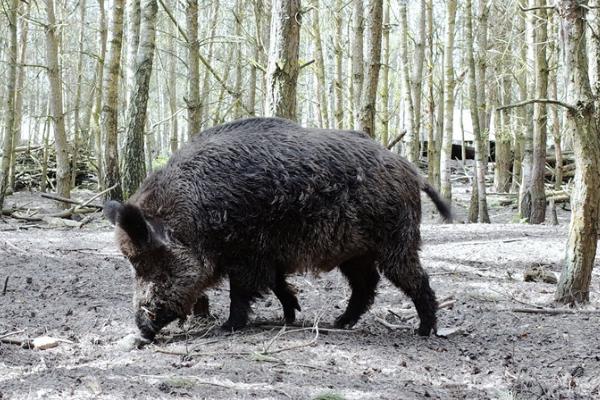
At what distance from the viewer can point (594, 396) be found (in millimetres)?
4270

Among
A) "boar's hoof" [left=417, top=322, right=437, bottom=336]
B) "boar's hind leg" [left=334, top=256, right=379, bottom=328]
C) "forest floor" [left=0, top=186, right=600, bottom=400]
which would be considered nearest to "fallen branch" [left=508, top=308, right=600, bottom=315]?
"forest floor" [left=0, top=186, right=600, bottom=400]

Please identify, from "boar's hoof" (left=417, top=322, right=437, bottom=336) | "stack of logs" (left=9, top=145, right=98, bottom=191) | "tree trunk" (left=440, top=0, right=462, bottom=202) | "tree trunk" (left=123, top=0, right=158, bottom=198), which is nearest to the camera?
"boar's hoof" (left=417, top=322, right=437, bottom=336)

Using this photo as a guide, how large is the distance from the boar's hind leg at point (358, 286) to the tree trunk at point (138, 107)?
6062 millimetres

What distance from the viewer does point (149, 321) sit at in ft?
16.7

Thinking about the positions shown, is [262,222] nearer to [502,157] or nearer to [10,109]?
[10,109]

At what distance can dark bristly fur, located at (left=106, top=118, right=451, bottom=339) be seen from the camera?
A: 5207 mm

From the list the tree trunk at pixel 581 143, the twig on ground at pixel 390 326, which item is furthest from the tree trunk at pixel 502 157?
the twig on ground at pixel 390 326

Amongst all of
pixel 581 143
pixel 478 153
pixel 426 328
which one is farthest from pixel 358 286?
pixel 478 153

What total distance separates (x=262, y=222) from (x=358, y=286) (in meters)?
1.11

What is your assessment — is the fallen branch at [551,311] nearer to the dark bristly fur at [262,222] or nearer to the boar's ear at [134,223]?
the dark bristly fur at [262,222]

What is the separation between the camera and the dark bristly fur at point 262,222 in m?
5.21

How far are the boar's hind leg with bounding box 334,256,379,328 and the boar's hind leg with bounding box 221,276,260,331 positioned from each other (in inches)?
31.7

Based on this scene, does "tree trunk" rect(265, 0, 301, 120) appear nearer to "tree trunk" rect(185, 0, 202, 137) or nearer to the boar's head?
the boar's head

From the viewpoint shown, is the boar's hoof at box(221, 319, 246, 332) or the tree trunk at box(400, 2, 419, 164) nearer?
the boar's hoof at box(221, 319, 246, 332)
